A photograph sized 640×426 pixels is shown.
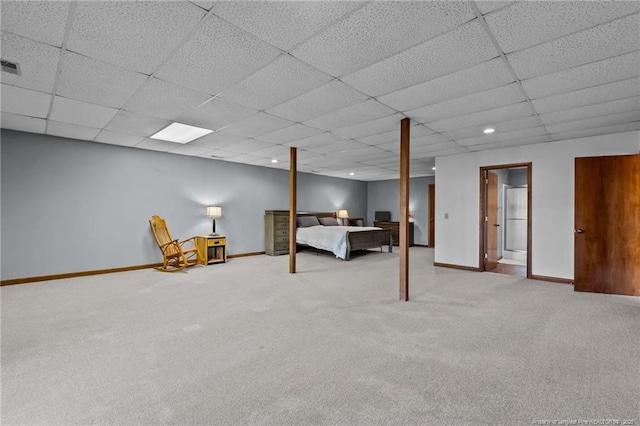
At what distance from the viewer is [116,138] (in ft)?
16.7

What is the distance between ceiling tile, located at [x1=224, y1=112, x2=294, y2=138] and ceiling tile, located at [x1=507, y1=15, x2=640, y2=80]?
270 centimetres

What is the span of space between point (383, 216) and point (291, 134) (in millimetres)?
7175

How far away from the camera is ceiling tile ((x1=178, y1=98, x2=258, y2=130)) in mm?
3492

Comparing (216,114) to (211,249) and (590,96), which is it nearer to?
(211,249)

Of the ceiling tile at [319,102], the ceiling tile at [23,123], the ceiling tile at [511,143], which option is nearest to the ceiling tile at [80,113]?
the ceiling tile at [23,123]

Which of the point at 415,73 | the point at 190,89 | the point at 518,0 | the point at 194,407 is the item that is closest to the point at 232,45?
the point at 190,89

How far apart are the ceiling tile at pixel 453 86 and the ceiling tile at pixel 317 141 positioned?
1.61 m

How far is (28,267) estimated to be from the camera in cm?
479

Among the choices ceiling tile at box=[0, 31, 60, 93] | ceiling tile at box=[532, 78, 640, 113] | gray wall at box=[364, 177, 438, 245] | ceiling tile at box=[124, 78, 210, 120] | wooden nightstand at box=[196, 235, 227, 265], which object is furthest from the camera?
gray wall at box=[364, 177, 438, 245]

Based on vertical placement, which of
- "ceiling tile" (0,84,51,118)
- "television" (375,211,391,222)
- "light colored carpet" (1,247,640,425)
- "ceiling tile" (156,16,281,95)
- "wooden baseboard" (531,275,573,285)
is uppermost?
"ceiling tile" (0,84,51,118)

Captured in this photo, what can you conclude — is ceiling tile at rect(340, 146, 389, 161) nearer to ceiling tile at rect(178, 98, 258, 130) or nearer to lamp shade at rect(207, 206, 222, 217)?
ceiling tile at rect(178, 98, 258, 130)

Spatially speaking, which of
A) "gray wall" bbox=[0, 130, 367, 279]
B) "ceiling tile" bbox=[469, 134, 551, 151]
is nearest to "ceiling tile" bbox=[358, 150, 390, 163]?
"ceiling tile" bbox=[469, 134, 551, 151]

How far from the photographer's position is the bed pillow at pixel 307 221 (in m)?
8.80

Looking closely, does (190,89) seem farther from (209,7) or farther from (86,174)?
(86,174)
